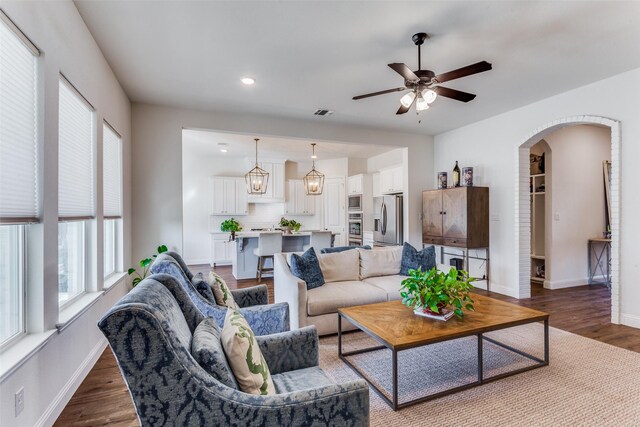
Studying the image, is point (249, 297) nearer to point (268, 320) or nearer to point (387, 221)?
point (268, 320)

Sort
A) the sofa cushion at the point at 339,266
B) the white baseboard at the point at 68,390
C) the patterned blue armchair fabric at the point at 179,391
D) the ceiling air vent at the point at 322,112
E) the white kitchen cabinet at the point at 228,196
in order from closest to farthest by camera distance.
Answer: the patterned blue armchair fabric at the point at 179,391 < the white baseboard at the point at 68,390 < the sofa cushion at the point at 339,266 < the ceiling air vent at the point at 322,112 < the white kitchen cabinet at the point at 228,196

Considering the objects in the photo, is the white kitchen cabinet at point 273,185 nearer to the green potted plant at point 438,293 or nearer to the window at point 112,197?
the window at point 112,197

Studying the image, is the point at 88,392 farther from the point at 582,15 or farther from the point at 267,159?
the point at 267,159

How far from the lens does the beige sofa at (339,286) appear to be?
3.04 m

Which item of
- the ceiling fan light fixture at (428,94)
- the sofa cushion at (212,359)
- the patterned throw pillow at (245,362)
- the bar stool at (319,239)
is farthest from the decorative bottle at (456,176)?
the sofa cushion at (212,359)

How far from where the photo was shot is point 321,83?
3.58 metres

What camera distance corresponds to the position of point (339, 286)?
3461 mm

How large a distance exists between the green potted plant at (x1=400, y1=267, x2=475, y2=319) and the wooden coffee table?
8 cm

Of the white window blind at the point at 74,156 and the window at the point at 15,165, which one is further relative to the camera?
the white window blind at the point at 74,156

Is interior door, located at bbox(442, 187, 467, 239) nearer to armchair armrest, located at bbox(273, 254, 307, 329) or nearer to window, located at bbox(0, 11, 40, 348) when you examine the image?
armchair armrest, located at bbox(273, 254, 307, 329)

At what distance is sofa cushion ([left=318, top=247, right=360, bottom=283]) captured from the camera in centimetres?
366

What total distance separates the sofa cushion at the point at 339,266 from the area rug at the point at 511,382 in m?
0.75

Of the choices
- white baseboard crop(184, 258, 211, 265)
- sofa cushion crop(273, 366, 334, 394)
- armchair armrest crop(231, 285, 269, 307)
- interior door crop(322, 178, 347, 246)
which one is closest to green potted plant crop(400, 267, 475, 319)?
sofa cushion crop(273, 366, 334, 394)

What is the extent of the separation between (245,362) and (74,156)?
7.27 ft
